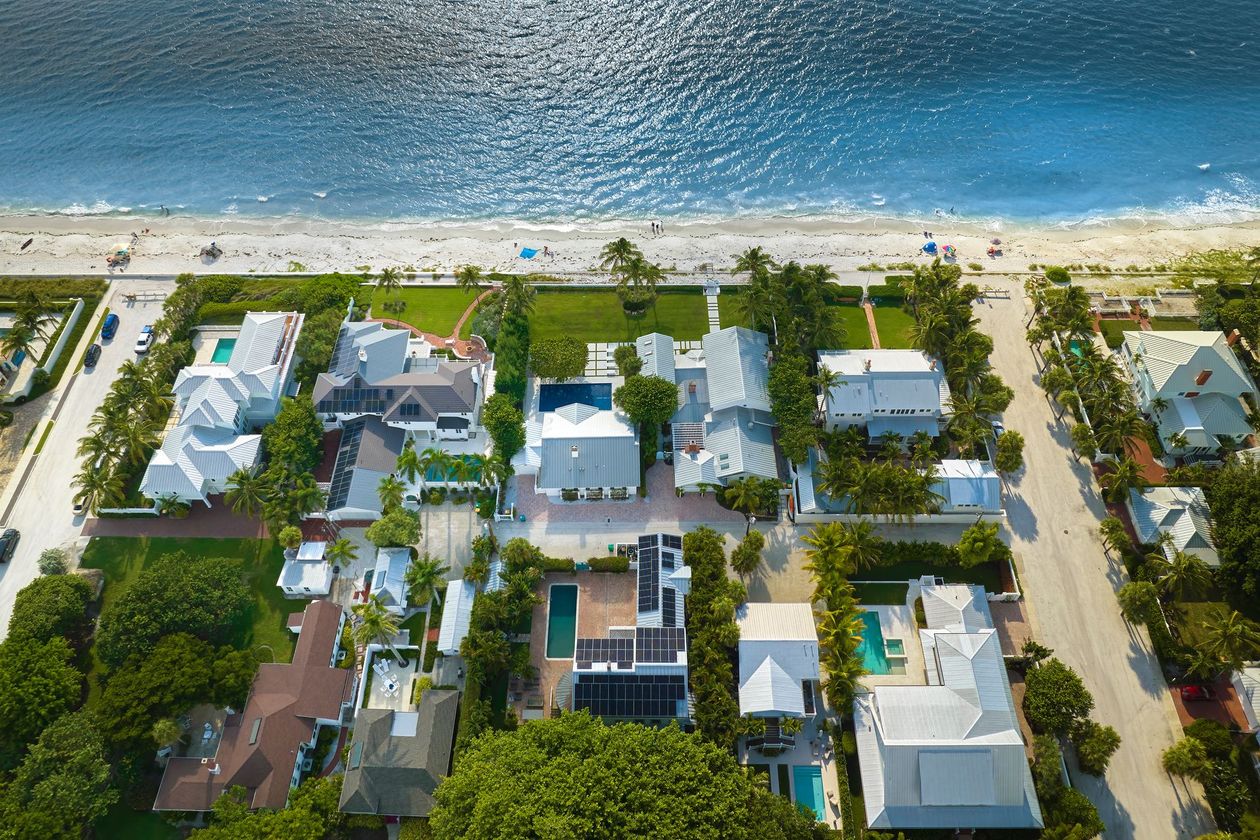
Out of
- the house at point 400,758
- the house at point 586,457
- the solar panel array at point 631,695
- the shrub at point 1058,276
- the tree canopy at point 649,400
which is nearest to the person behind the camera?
the house at point 400,758

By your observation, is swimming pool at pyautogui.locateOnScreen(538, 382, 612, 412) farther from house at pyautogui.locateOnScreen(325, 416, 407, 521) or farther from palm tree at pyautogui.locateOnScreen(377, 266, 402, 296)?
palm tree at pyautogui.locateOnScreen(377, 266, 402, 296)

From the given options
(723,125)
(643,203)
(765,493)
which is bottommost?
(765,493)

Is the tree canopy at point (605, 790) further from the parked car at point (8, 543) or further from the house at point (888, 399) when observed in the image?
the parked car at point (8, 543)

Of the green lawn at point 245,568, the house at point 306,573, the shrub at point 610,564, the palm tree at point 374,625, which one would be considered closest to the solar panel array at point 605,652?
the shrub at point 610,564

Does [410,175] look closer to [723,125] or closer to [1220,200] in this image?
[723,125]

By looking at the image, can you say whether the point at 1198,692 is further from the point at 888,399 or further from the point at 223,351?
the point at 223,351

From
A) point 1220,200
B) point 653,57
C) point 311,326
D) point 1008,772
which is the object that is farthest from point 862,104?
point 1008,772
